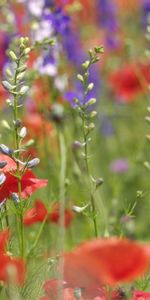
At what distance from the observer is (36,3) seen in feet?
5.69

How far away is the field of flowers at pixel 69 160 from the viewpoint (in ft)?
3.01

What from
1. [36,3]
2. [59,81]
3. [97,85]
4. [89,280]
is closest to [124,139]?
[97,85]

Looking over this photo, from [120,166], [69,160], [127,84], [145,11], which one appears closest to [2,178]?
[69,160]

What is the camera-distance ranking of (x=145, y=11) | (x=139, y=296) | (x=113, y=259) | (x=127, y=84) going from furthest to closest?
(x=145, y=11) → (x=127, y=84) → (x=139, y=296) → (x=113, y=259)

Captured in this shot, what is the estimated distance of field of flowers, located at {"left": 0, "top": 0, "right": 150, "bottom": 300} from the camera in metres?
0.92

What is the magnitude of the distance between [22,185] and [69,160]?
79cm

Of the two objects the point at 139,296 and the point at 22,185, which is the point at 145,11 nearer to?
the point at 22,185

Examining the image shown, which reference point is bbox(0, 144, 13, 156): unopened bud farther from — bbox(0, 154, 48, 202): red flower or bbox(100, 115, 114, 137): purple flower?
bbox(100, 115, 114, 137): purple flower

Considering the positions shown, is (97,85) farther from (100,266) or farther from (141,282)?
(100,266)

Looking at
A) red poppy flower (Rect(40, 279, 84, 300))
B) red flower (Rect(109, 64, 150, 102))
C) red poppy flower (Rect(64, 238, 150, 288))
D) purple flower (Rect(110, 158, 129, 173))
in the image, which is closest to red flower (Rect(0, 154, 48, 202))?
red poppy flower (Rect(40, 279, 84, 300))

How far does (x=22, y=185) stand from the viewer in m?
1.09

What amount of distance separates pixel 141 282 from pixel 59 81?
0.85 metres

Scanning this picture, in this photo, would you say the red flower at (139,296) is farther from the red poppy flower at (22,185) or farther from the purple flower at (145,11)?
the purple flower at (145,11)

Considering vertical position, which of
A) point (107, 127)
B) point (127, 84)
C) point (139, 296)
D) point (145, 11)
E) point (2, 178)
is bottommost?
point (107, 127)
